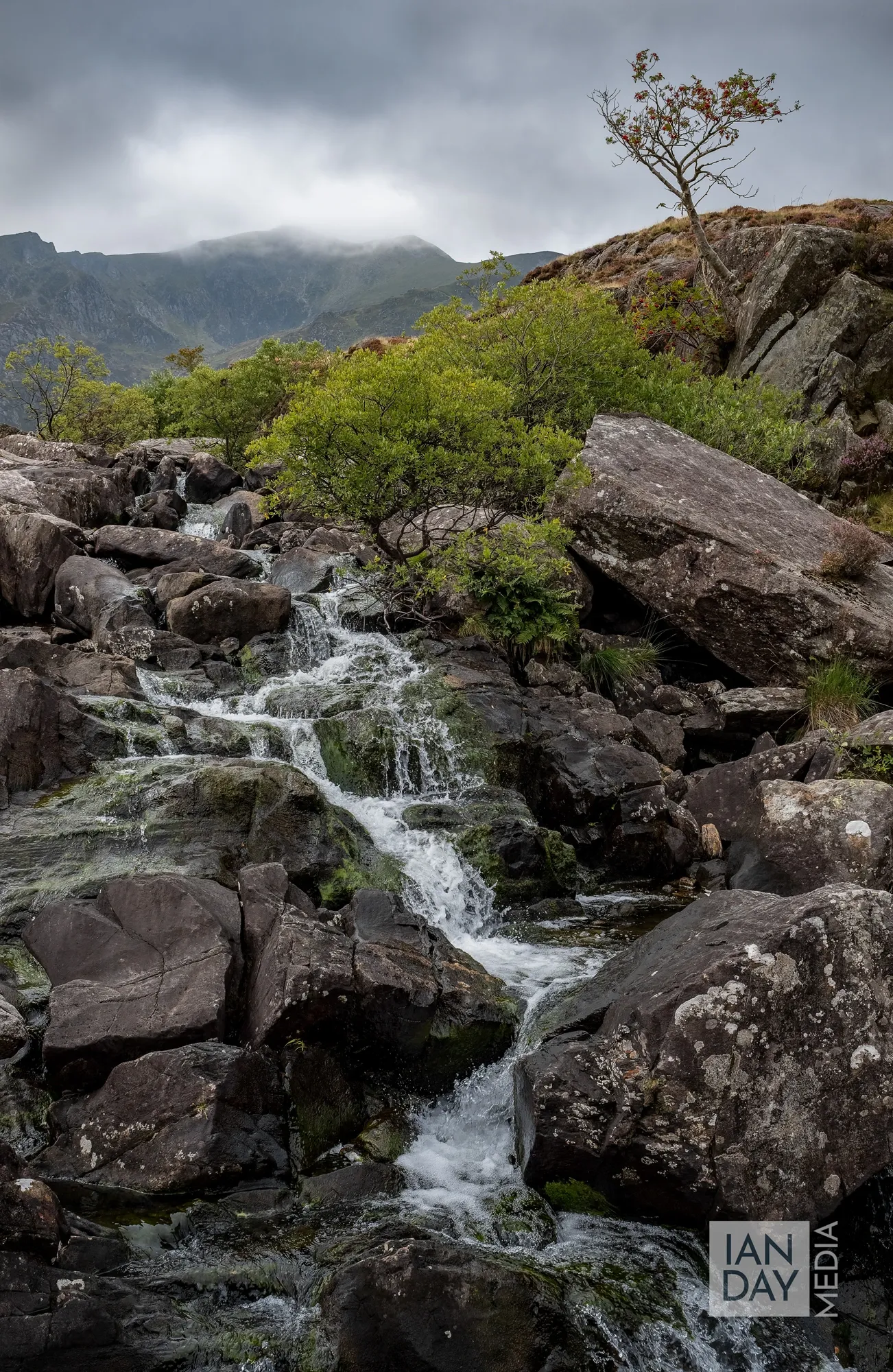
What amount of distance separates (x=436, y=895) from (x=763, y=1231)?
6.45 meters

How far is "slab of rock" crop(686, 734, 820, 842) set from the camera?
1410cm

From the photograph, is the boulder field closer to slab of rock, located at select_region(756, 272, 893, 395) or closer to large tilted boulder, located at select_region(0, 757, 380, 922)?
large tilted boulder, located at select_region(0, 757, 380, 922)

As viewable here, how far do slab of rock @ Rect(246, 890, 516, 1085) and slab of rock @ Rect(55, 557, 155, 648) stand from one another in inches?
480

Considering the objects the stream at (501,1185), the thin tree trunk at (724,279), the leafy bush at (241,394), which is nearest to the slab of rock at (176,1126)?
the stream at (501,1185)

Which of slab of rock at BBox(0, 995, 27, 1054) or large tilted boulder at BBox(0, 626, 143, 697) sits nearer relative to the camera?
slab of rock at BBox(0, 995, 27, 1054)

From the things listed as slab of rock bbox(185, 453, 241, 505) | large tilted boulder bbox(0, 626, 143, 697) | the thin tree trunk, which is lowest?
large tilted boulder bbox(0, 626, 143, 697)

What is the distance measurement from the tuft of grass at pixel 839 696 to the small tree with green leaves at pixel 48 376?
4102cm

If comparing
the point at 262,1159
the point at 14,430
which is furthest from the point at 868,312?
the point at 14,430

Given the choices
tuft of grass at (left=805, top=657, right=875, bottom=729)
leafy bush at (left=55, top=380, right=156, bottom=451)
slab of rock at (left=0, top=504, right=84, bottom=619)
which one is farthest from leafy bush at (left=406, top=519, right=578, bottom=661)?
leafy bush at (left=55, top=380, right=156, bottom=451)

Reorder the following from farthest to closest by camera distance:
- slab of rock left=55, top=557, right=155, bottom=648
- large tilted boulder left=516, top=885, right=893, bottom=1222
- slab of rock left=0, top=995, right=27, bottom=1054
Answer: slab of rock left=55, top=557, right=155, bottom=648 < slab of rock left=0, top=995, right=27, bottom=1054 < large tilted boulder left=516, top=885, right=893, bottom=1222

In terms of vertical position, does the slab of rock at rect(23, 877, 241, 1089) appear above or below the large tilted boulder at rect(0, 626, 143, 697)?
below

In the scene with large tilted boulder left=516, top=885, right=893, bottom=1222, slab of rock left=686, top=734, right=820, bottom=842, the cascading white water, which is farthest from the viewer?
slab of rock left=686, top=734, right=820, bottom=842

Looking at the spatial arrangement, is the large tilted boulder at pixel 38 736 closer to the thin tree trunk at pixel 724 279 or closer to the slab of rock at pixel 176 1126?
the slab of rock at pixel 176 1126

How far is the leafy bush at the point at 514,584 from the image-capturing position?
707 inches
